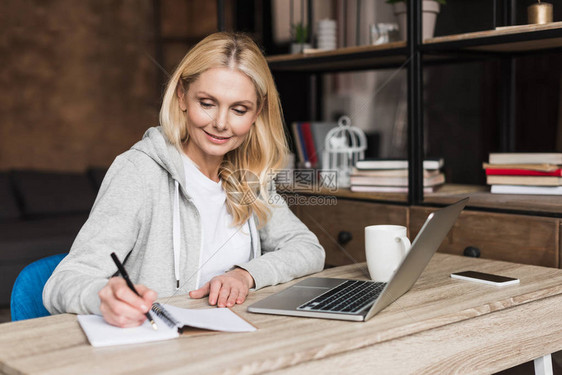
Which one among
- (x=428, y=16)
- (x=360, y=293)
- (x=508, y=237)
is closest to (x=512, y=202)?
(x=508, y=237)

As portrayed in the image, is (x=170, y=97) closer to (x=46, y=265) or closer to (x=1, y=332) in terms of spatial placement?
(x=46, y=265)

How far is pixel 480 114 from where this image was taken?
242 centimetres

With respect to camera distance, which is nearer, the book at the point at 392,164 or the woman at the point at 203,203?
the woman at the point at 203,203

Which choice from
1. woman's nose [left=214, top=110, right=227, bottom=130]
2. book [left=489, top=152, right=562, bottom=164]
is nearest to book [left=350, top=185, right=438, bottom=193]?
book [left=489, top=152, right=562, bottom=164]

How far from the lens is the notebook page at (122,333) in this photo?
3.14 ft

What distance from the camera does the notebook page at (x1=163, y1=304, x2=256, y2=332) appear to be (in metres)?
1.02

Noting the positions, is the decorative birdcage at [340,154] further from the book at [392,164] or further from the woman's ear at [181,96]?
the woman's ear at [181,96]

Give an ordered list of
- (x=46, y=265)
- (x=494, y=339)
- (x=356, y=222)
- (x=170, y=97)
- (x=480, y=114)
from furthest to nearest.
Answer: (x=480, y=114)
(x=356, y=222)
(x=170, y=97)
(x=46, y=265)
(x=494, y=339)

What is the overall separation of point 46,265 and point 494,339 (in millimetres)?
935

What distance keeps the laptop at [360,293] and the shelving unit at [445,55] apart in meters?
0.66

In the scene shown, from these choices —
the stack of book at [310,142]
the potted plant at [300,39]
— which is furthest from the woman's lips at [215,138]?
the potted plant at [300,39]

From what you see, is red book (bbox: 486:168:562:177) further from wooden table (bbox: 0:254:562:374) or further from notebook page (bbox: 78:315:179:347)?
notebook page (bbox: 78:315:179:347)

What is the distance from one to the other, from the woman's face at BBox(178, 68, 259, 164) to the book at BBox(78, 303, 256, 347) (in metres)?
0.55

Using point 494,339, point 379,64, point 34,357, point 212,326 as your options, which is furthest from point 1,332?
point 379,64
